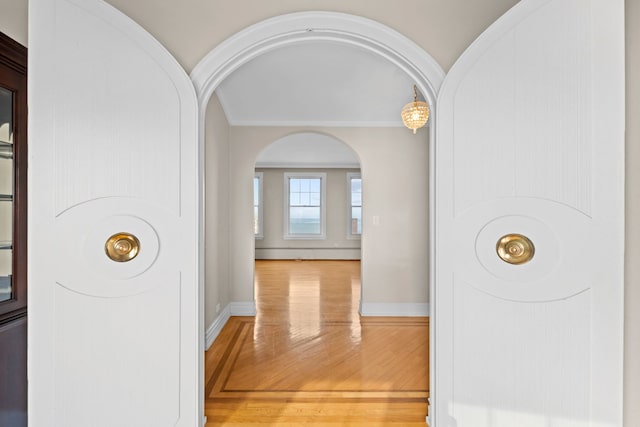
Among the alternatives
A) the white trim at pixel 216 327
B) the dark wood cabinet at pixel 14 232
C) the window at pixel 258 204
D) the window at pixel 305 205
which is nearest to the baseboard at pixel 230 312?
the white trim at pixel 216 327

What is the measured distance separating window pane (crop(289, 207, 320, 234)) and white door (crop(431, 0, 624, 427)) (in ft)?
22.2

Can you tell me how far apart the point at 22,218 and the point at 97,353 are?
74cm

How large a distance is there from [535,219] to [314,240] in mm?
6976

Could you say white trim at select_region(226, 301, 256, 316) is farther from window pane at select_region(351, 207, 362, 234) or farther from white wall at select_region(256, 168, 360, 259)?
window pane at select_region(351, 207, 362, 234)

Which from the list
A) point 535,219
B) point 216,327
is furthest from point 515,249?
point 216,327

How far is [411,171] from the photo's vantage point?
3598 millimetres

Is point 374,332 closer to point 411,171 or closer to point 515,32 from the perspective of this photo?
point 411,171

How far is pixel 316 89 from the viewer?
290cm

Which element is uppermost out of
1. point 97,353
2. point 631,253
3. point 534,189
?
point 534,189

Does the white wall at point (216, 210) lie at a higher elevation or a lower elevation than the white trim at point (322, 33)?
lower

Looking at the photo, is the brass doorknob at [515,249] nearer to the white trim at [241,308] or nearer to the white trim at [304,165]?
the white trim at [241,308]

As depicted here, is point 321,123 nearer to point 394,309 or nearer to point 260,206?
point 394,309

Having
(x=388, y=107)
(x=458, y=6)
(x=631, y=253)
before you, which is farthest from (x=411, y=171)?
(x=631, y=253)

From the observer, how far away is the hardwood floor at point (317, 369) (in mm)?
1818
